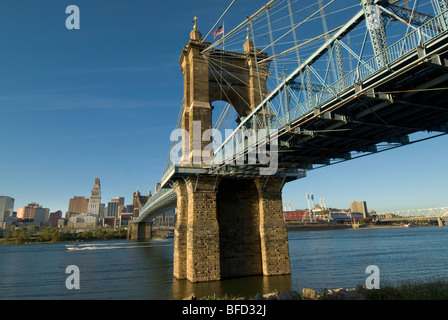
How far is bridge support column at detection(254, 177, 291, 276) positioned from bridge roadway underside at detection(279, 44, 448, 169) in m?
5.38

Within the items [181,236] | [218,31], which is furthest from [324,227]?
[218,31]

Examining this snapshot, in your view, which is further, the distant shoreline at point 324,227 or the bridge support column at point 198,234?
the distant shoreline at point 324,227

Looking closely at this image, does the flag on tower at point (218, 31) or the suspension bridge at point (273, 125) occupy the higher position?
the flag on tower at point (218, 31)

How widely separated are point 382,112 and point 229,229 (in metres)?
15.6

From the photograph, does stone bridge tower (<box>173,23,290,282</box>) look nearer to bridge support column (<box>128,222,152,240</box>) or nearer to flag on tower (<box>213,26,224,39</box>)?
flag on tower (<box>213,26,224,39</box>)

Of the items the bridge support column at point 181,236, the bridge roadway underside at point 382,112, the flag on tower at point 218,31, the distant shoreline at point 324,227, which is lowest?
the distant shoreline at point 324,227

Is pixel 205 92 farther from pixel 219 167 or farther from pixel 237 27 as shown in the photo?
pixel 219 167

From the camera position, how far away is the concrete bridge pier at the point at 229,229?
22.2 meters

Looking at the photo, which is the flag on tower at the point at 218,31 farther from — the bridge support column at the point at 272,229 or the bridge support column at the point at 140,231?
the bridge support column at the point at 140,231

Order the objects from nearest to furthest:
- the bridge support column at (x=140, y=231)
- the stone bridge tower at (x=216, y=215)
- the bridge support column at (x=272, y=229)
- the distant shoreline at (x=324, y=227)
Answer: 1. the stone bridge tower at (x=216, y=215)
2. the bridge support column at (x=272, y=229)
3. the bridge support column at (x=140, y=231)
4. the distant shoreline at (x=324, y=227)

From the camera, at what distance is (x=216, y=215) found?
2383 cm

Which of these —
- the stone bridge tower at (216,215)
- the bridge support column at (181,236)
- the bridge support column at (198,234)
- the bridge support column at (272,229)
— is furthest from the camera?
the bridge support column at (272,229)

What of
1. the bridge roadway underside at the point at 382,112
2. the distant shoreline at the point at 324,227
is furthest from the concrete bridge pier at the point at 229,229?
the distant shoreline at the point at 324,227

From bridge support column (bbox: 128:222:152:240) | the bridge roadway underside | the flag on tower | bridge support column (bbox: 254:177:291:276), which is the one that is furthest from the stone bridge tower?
bridge support column (bbox: 128:222:152:240)
